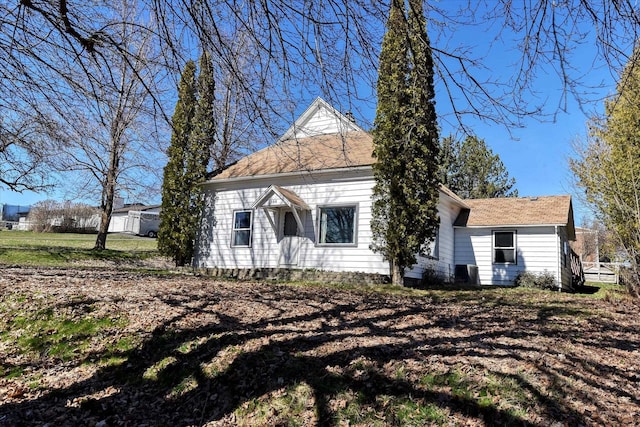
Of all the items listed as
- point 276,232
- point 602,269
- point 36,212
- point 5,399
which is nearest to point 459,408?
point 5,399

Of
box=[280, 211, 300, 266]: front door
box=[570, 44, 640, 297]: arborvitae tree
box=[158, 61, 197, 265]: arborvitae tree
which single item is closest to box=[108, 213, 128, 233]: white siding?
box=[158, 61, 197, 265]: arborvitae tree

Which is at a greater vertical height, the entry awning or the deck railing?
the entry awning

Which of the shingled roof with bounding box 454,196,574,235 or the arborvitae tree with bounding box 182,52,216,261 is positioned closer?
the arborvitae tree with bounding box 182,52,216,261

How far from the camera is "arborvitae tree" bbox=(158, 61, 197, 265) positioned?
53.2 ft

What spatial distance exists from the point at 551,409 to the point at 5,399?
5.52m

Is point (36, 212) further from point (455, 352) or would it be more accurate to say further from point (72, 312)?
point (455, 352)

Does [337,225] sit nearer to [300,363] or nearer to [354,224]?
[354,224]

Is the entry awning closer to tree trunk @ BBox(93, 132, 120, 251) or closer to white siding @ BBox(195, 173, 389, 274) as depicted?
white siding @ BBox(195, 173, 389, 274)

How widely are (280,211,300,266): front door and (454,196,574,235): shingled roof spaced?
7001mm

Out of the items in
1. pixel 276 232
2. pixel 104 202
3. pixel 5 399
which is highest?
pixel 104 202

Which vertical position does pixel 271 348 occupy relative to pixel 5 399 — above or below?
above

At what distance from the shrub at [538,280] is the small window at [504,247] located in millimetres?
970

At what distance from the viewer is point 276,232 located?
14625 millimetres

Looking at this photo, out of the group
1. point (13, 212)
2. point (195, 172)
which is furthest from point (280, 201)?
point (13, 212)
